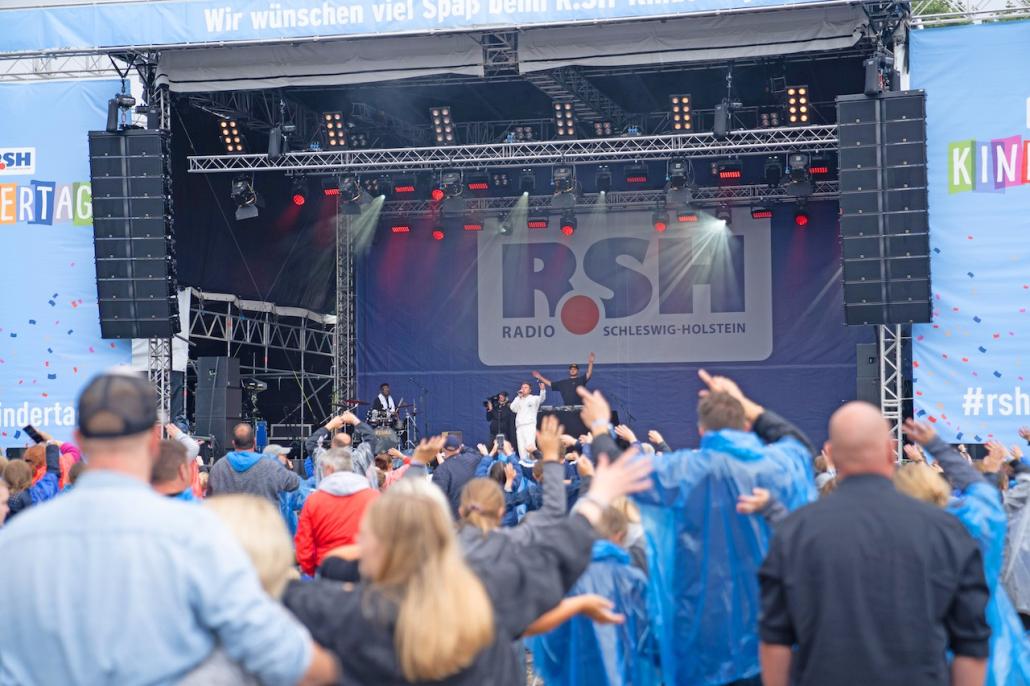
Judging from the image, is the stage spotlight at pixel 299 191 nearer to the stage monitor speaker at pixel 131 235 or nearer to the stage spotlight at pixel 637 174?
the stage monitor speaker at pixel 131 235

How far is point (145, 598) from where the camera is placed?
214 centimetres

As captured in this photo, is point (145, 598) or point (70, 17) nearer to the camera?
point (145, 598)

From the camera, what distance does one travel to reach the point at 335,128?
1608 cm

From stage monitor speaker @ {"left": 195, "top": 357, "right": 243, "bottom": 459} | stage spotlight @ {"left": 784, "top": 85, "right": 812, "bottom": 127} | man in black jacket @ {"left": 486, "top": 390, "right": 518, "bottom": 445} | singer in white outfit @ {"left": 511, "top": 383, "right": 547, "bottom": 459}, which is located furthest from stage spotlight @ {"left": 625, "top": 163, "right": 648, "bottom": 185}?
stage monitor speaker @ {"left": 195, "top": 357, "right": 243, "bottom": 459}

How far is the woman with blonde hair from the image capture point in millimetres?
2400

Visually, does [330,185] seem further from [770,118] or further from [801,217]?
[801,217]

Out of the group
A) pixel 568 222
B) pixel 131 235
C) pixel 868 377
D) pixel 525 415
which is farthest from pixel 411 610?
pixel 568 222

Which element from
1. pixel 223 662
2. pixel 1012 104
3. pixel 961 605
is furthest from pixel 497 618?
pixel 1012 104

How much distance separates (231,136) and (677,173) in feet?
20.6

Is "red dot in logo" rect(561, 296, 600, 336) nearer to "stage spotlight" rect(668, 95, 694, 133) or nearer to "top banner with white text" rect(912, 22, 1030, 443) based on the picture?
"stage spotlight" rect(668, 95, 694, 133)

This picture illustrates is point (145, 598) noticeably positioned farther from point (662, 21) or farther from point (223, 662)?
point (662, 21)

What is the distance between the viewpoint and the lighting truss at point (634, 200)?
61.0ft

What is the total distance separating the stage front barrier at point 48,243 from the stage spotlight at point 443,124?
4.37 m

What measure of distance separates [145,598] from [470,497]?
187 centimetres
